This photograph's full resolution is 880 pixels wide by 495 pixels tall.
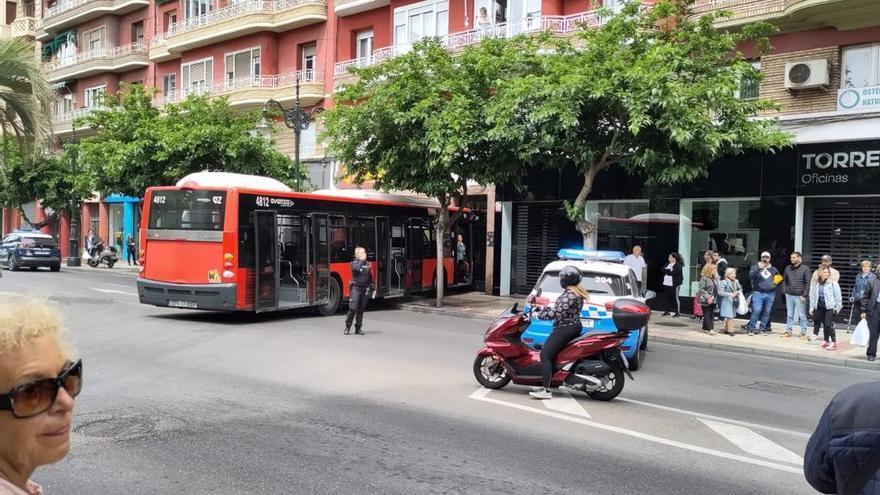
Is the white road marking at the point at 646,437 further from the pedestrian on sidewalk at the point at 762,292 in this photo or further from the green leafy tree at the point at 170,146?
the green leafy tree at the point at 170,146

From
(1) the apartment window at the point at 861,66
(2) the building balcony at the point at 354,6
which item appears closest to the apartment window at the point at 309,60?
(2) the building balcony at the point at 354,6

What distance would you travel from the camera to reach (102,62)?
40.2 meters

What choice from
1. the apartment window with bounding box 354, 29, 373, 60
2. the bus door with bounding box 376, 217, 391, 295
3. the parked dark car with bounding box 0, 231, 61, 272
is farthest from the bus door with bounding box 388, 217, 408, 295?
the parked dark car with bounding box 0, 231, 61, 272

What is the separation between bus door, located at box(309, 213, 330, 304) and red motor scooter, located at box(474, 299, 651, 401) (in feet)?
27.3

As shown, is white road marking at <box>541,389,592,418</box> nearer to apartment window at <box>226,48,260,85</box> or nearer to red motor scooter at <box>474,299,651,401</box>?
red motor scooter at <box>474,299,651,401</box>

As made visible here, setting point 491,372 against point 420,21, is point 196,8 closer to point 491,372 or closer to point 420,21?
point 420,21

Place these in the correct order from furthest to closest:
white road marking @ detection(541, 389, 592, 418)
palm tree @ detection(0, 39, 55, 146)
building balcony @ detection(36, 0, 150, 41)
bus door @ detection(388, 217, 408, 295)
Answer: building balcony @ detection(36, 0, 150, 41)
bus door @ detection(388, 217, 408, 295)
palm tree @ detection(0, 39, 55, 146)
white road marking @ detection(541, 389, 592, 418)

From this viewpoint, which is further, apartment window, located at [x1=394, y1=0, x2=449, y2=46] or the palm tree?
apartment window, located at [x1=394, y1=0, x2=449, y2=46]

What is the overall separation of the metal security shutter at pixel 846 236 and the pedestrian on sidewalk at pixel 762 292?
222 centimetres

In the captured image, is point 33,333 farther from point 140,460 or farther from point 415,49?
point 415,49

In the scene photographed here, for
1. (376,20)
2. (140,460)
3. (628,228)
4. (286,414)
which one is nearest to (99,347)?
(286,414)

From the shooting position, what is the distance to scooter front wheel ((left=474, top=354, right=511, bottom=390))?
905cm

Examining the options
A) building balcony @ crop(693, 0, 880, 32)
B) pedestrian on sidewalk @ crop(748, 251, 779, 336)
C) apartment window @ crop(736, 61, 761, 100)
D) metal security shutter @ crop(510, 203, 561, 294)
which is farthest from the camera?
metal security shutter @ crop(510, 203, 561, 294)

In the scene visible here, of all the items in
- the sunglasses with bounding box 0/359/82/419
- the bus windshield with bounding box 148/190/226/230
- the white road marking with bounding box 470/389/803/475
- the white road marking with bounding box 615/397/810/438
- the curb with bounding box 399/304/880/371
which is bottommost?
the curb with bounding box 399/304/880/371
